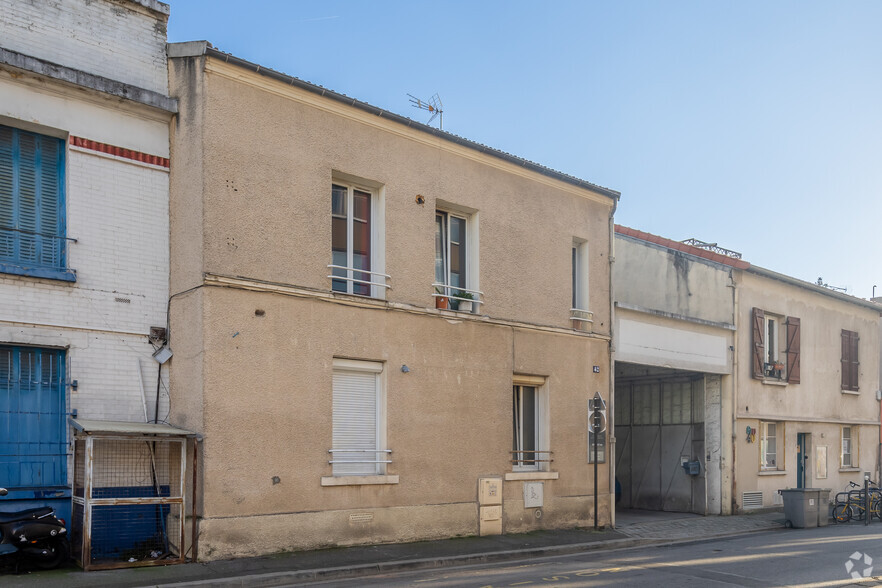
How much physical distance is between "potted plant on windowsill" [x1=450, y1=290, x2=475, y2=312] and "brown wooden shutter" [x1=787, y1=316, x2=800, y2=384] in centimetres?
1201

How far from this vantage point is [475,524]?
47.1ft

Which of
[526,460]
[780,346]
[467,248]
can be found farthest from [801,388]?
[467,248]

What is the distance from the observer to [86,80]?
1128cm

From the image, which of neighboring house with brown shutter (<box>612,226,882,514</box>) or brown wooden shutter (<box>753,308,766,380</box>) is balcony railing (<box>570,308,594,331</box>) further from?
brown wooden shutter (<box>753,308,766,380</box>)

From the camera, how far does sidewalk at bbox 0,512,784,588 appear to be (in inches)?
382

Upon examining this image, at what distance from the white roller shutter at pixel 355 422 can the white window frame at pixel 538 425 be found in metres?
3.35

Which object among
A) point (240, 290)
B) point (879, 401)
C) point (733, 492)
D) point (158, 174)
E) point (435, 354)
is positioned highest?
point (158, 174)

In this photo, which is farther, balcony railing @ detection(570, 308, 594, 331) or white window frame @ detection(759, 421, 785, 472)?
white window frame @ detection(759, 421, 785, 472)

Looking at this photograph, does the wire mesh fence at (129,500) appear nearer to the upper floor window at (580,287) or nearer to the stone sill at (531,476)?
the stone sill at (531,476)

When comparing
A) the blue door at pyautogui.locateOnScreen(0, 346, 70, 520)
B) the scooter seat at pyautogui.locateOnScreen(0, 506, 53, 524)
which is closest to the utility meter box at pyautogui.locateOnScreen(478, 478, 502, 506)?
the blue door at pyautogui.locateOnScreen(0, 346, 70, 520)

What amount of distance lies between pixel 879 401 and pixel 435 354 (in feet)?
62.3

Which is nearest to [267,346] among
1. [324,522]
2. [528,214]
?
[324,522]

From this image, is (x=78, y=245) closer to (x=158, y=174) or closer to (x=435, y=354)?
(x=158, y=174)

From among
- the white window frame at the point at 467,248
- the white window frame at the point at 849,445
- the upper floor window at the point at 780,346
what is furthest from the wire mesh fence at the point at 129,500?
the white window frame at the point at 849,445
